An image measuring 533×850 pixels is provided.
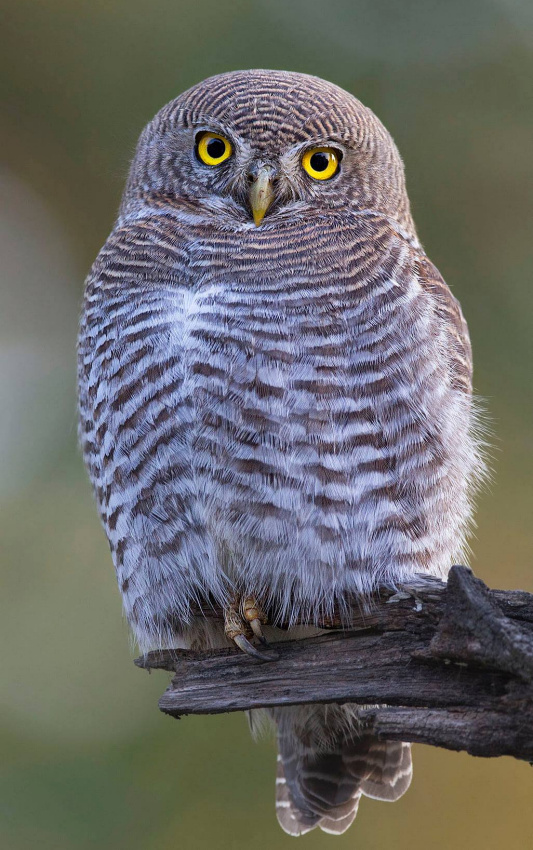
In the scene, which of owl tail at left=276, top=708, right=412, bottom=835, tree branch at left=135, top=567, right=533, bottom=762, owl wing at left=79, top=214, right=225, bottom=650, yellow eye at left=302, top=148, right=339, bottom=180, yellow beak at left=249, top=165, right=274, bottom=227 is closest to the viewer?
tree branch at left=135, top=567, right=533, bottom=762

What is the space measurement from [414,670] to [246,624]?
1.88 ft

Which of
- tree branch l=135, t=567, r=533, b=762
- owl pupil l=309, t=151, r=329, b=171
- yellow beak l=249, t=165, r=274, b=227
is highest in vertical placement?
owl pupil l=309, t=151, r=329, b=171

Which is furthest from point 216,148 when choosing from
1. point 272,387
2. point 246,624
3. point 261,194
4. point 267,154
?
point 246,624

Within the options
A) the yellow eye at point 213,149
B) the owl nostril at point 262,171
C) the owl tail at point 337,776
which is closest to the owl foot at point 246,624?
the owl tail at point 337,776

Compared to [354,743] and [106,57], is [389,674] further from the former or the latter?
[106,57]

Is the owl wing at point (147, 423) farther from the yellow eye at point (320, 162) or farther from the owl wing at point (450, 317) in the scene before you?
the owl wing at point (450, 317)

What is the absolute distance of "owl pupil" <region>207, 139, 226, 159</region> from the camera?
282cm

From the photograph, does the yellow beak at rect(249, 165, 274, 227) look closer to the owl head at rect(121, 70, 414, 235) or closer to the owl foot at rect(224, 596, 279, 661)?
the owl head at rect(121, 70, 414, 235)

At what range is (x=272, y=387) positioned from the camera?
244 centimetres

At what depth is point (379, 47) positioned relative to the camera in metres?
5.25

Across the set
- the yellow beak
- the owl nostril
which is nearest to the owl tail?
the yellow beak

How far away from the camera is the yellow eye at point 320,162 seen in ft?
9.14

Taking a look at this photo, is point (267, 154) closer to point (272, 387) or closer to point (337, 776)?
point (272, 387)

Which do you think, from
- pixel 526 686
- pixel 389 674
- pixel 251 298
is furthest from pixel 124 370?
pixel 526 686
